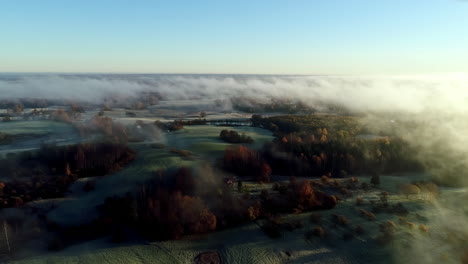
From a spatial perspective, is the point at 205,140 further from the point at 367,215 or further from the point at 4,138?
the point at 4,138

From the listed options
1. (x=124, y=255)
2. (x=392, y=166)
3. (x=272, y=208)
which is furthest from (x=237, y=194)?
(x=392, y=166)

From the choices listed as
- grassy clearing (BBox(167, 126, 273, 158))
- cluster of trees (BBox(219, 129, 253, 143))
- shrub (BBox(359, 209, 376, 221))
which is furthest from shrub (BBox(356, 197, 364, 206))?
cluster of trees (BBox(219, 129, 253, 143))

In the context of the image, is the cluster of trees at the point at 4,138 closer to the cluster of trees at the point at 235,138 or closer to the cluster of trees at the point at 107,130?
the cluster of trees at the point at 107,130

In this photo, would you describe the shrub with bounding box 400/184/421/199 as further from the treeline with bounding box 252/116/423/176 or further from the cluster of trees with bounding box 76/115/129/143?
the cluster of trees with bounding box 76/115/129/143

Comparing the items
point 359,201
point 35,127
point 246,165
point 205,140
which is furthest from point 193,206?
point 35,127

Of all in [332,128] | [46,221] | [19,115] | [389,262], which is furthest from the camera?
[19,115]

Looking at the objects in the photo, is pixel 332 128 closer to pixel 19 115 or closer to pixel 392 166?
pixel 392 166
